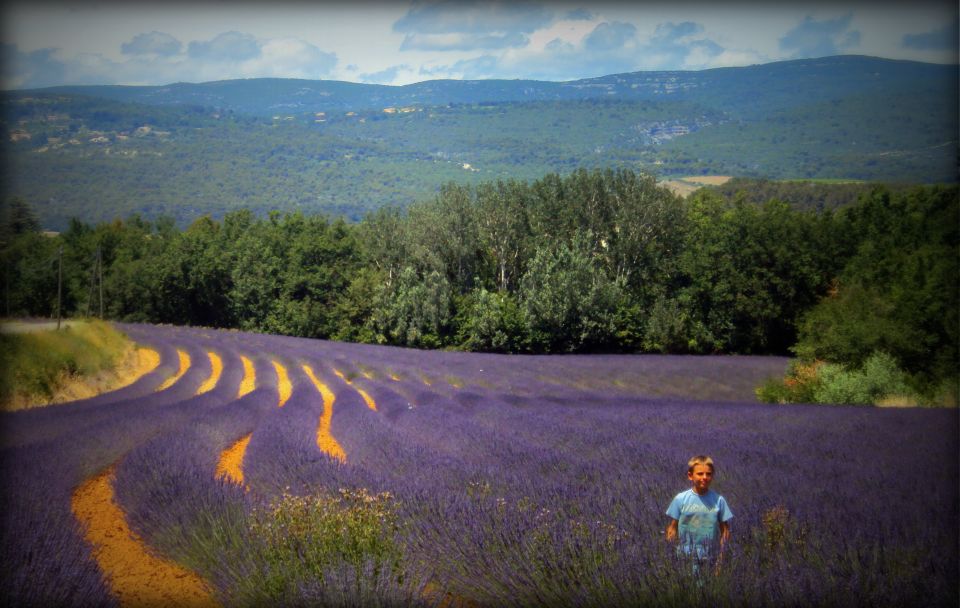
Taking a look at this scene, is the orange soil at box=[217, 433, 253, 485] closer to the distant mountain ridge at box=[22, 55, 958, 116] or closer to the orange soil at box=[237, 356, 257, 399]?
the distant mountain ridge at box=[22, 55, 958, 116]

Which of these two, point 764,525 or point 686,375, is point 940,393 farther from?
point 764,525

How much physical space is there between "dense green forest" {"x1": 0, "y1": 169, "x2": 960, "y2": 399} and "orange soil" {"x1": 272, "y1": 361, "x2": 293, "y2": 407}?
8.74 metres

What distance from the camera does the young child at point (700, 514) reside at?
3455 millimetres

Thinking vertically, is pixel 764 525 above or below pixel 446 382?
above

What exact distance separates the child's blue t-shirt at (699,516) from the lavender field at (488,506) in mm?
129

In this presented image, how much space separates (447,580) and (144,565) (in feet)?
7.18

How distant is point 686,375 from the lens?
19688 mm

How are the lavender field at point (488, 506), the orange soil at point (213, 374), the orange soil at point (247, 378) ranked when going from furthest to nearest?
the orange soil at point (247, 378) → the orange soil at point (213, 374) → the lavender field at point (488, 506)

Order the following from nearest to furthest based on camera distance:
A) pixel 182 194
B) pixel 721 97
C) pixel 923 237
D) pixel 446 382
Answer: pixel 446 382, pixel 923 237, pixel 721 97, pixel 182 194

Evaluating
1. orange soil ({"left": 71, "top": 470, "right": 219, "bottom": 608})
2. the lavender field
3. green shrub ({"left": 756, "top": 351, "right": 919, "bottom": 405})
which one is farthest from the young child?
green shrub ({"left": 756, "top": 351, "right": 919, "bottom": 405})

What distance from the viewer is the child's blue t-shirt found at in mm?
3455

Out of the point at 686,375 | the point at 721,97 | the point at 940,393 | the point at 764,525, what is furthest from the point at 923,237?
the point at 721,97

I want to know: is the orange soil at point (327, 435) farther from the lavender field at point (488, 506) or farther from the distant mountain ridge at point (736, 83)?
the distant mountain ridge at point (736, 83)

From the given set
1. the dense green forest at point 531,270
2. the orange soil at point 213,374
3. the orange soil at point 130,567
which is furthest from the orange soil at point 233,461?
the dense green forest at point 531,270
